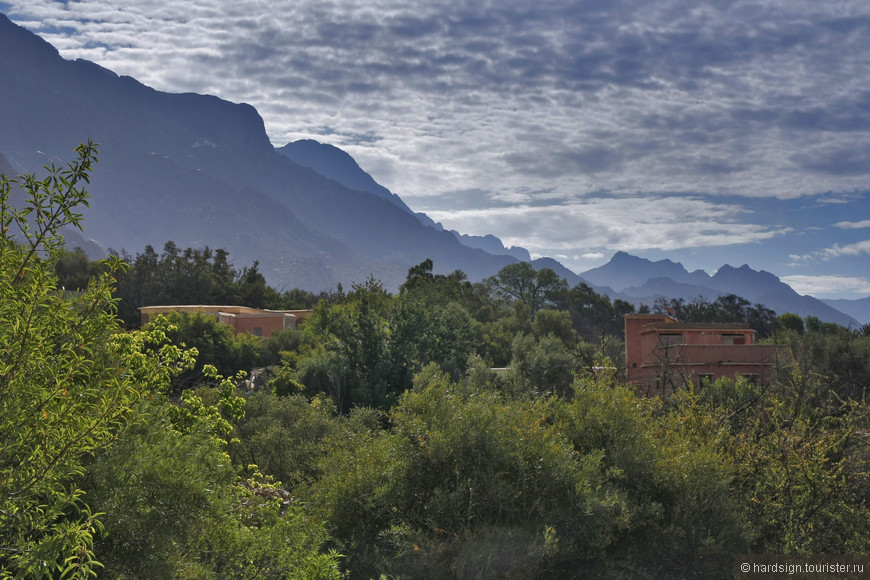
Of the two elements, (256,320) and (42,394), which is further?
(256,320)

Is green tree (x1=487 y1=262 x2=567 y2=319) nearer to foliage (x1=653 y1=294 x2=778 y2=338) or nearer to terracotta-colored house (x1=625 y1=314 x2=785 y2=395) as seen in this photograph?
foliage (x1=653 y1=294 x2=778 y2=338)

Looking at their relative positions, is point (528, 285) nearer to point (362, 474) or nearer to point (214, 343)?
point (214, 343)

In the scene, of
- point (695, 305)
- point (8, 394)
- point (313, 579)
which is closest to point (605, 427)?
point (313, 579)

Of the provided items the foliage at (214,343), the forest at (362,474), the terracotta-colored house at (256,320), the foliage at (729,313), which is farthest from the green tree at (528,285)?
the forest at (362,474)

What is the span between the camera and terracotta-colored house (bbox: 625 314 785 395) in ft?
72.3

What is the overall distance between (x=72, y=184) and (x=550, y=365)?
79.5 ft

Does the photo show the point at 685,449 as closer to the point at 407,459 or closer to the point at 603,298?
the point at 407,459

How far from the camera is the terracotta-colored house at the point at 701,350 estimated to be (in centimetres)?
2205

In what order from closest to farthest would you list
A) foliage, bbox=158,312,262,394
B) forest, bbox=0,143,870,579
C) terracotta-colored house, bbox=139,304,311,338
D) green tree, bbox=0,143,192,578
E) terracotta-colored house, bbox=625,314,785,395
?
1. green tree, bbox=0,143,192,578
2. forest, bbox=0,143,870,579
3. terracotta-colored house, bbox=625,314,785,395
4. foliage, bbox=158,312,262,394
5. terracotta-colored house, bbox=139,304,311,338

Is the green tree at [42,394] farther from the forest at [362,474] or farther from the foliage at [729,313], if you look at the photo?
the foliage at [729,313]

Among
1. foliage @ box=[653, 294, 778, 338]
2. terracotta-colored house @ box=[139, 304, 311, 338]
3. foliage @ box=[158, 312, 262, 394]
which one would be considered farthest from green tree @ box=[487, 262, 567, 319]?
foliage @ box=[158, 312, 262, 394]

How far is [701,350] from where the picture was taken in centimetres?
2248

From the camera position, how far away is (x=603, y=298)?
79.3 m

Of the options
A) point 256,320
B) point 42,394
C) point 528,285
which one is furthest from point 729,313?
point 42,394
